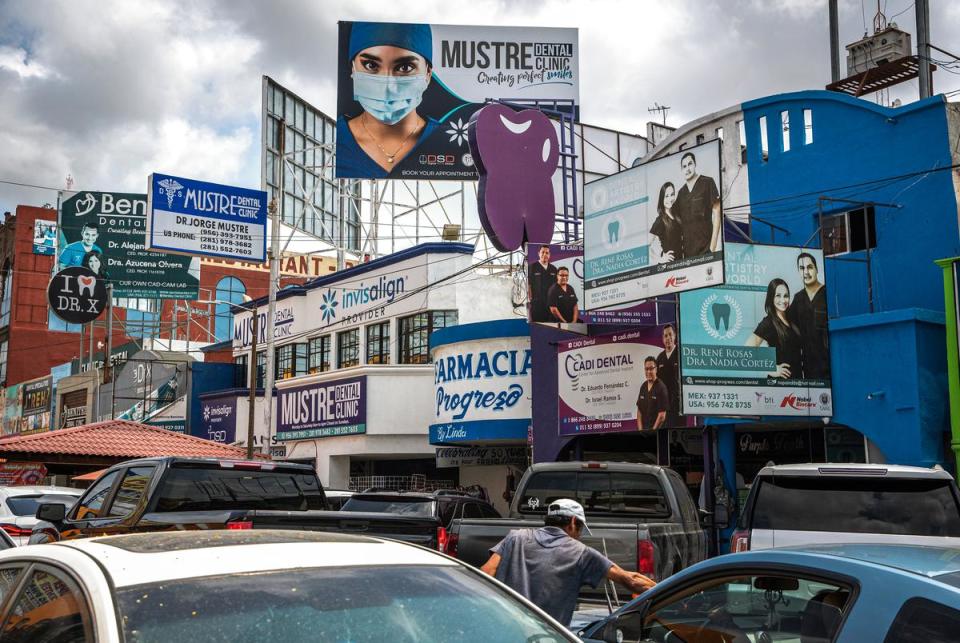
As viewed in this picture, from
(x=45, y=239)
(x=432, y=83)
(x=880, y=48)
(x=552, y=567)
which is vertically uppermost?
(x=45, y=239)

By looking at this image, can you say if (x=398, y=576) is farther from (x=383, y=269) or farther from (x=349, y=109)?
(x=349, y=109)

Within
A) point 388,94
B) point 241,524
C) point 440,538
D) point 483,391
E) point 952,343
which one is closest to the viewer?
point 241,524

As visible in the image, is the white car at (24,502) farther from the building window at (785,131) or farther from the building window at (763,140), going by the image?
the building window at (785,131)

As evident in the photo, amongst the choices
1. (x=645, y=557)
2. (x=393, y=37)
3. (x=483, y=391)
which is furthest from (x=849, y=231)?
(x=393, y=37)

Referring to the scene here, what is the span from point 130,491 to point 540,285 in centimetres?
1219

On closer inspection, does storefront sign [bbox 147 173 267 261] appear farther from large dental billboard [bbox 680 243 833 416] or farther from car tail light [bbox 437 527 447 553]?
car tail light [bbox 437 527 447 553]

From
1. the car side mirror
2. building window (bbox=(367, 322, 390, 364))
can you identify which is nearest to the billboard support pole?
the car side mirror

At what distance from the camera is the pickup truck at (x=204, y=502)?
34.8 ft

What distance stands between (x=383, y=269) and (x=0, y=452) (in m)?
12.3

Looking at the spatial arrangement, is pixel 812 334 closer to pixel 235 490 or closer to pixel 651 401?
pixel 651 401

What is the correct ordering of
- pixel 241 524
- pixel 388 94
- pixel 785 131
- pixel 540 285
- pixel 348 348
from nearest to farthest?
pixel 241 524 → pixel 785 131 → pixel 540 285 → pixel 348 348 → pixel 388 94

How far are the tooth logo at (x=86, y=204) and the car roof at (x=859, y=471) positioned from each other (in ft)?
120

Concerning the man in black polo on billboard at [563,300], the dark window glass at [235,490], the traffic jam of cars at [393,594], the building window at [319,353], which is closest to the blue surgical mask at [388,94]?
the building window at [319,353]

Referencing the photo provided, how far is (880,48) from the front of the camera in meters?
23.8
